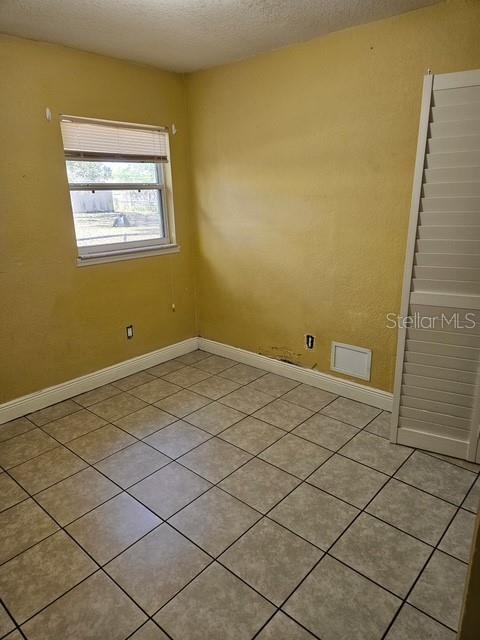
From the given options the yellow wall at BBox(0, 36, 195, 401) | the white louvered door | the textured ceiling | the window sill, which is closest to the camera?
the white louvered door

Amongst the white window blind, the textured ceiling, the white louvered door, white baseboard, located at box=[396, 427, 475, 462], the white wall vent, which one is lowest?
white baseboard, located at box=[396, 427, 475, 462]

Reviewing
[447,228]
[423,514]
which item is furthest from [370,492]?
[447,228]

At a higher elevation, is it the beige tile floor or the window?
the window

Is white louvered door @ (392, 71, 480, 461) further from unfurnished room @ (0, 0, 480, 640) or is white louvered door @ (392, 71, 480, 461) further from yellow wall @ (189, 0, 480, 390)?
yellow wall @ (189, 0, 480, 390)

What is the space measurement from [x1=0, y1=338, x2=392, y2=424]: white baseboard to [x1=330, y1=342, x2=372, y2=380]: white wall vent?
0.08 meters

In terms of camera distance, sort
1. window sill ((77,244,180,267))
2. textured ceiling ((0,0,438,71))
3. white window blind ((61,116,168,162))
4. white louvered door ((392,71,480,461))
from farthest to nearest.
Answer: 1. window sill ((77,244,180,267))
2. white window blind ((61,116,168,162))
3. textured ceiling ((0,0,438,71))
4. white louvered door ((392,71,480,461))

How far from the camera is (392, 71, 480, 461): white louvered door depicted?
197 centimetres

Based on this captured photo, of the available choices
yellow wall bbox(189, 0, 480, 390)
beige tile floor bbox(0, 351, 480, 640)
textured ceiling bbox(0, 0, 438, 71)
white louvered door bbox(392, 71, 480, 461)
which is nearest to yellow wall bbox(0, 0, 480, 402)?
yellow wall bbox(189, 0, 480, 390)

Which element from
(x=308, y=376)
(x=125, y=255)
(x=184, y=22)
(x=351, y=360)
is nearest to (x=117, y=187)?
(x=125, y=255)

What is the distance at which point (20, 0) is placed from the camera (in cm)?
198

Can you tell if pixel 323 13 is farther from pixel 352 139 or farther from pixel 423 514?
pixel 423 514

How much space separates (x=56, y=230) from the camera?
9.37 ft

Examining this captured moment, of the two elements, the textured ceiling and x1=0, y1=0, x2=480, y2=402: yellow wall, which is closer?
the textured ceiling

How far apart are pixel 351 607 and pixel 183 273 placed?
289 cm
